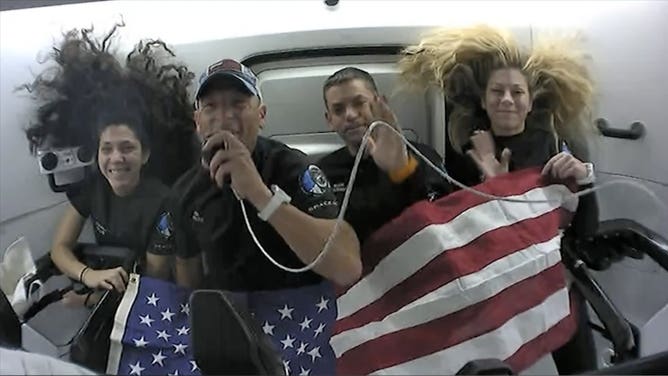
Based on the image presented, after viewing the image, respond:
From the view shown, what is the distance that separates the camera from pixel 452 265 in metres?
0.52

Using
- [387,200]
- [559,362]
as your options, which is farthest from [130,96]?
[559,362]

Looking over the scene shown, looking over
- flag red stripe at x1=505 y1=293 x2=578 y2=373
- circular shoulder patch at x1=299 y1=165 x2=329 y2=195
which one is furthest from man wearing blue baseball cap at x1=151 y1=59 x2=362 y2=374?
flag red stripe at x1=505 y1=293 x2=578 y2=373

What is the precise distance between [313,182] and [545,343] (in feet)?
0.55

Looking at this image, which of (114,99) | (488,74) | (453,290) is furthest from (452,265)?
(114,99)

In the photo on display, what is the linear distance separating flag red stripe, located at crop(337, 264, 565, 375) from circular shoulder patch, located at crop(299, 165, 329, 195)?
94 millimetres

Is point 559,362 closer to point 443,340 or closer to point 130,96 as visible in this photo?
point 443,340

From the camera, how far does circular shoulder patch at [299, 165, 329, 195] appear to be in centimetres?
52

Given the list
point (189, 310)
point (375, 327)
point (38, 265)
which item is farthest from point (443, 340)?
point (38, 265)

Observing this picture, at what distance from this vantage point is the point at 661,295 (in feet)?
1.87

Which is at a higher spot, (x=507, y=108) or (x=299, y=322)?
(x=507, y=108)

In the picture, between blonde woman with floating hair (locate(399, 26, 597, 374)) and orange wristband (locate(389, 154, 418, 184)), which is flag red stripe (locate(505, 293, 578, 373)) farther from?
orange wristband (locate(389, 154, 418, 184))

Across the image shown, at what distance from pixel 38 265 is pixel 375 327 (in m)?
0.22

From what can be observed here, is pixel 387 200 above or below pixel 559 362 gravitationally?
above

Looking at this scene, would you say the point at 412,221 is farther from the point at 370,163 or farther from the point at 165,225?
the point at 165,225
